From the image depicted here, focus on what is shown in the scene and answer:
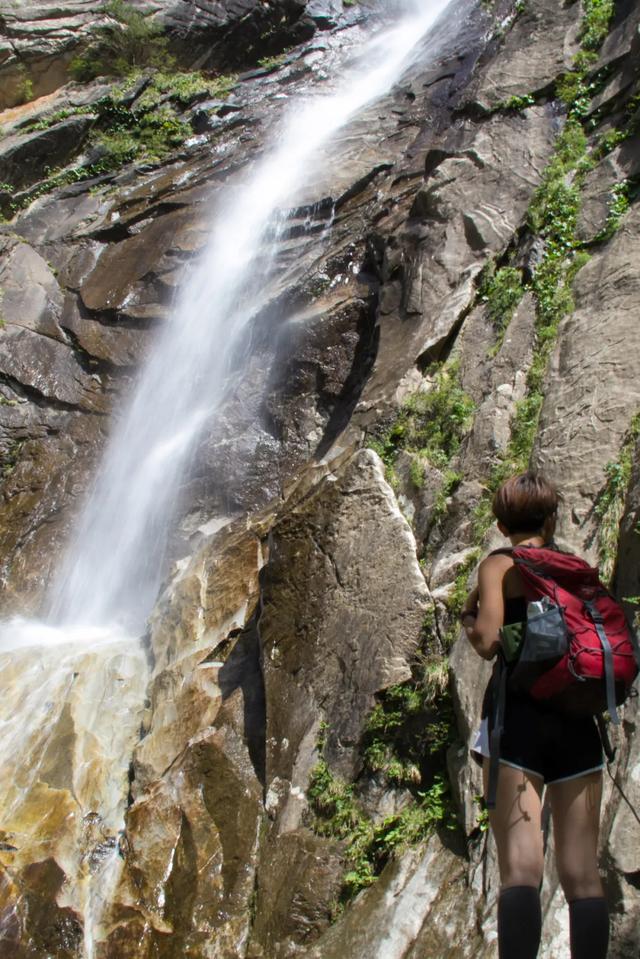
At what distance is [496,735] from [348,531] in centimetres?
336

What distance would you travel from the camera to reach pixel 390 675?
17.1 ft

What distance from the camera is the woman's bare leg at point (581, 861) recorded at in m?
2.51

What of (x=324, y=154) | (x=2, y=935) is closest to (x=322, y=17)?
(x=324, y=154)

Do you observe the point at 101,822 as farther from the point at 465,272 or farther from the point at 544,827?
the point at 465,272

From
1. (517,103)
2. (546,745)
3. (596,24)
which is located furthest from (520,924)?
(596,24)

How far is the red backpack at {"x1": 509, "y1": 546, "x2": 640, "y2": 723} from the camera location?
2627mm

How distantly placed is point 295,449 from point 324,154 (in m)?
7.66

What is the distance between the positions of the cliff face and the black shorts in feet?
3.09

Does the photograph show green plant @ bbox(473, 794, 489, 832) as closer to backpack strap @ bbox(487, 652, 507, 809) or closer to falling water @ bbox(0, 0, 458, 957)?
backpack strap @ bbox(487, 652, 507, 809)

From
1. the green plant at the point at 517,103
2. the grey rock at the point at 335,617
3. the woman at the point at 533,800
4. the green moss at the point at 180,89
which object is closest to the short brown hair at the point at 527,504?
the woman at the point at 533,800

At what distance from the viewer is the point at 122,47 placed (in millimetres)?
19906

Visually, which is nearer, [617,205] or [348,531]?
[348,531]

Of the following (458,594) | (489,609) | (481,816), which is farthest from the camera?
(458,594)

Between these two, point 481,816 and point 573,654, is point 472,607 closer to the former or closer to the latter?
point 573,654
